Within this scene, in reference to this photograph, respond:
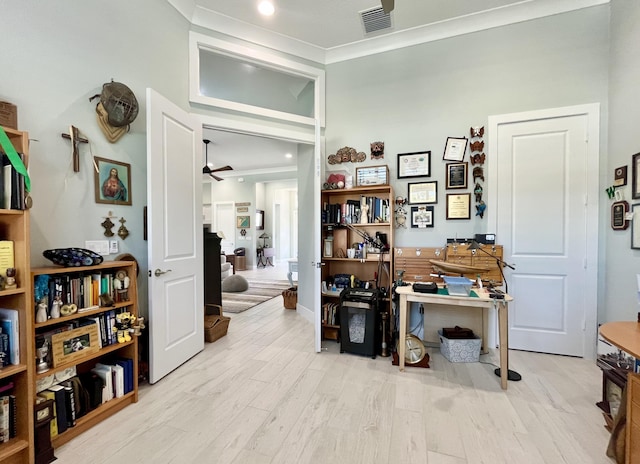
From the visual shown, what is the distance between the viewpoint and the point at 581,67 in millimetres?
2645

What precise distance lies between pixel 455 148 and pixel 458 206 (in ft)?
2.04

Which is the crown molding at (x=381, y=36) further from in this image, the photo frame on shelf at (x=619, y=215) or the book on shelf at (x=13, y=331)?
the book on shelf at (x=13, y=331)

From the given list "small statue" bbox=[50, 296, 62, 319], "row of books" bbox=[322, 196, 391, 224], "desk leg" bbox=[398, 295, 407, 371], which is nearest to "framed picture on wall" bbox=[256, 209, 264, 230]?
"row of books" bbox=[322, 196, 391, 224]

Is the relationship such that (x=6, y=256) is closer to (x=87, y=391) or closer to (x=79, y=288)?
(x=79, y=288)

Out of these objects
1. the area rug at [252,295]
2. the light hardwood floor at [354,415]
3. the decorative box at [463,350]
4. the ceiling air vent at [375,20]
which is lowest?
the area rug at [252,295]

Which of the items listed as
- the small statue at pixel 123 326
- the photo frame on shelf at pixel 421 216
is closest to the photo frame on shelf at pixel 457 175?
the photo frame on shelf at pixel 421 216

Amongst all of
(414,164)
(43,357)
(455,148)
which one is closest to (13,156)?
(43,357)

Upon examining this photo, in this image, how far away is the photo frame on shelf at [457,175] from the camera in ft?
9.66

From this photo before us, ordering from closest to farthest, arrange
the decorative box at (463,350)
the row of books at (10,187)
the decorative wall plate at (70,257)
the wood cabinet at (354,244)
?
1. the row of books at (10,187)
2. the decorative wall plate at (70,257)
3. the decorative box at (463,350)
4. the wood cabinet at (354,244)

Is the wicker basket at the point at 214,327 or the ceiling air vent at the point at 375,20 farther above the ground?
the ceiling air vent at the point at 375,20

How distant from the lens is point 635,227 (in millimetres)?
2242

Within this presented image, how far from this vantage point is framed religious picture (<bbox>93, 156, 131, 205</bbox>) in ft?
6.86

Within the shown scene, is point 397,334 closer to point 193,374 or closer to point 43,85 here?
point 193,374

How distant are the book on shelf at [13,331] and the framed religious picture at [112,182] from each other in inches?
36.8
